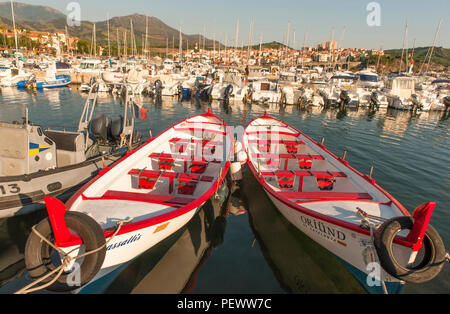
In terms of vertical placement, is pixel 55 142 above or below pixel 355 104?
below

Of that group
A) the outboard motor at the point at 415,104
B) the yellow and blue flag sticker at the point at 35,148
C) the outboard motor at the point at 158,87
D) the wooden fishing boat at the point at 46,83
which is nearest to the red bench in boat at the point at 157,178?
the yellow and blue flag sticker at the point at 35,148

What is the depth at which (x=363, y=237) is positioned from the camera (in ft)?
17.5

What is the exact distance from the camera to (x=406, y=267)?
4.84 metres

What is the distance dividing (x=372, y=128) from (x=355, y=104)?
49.1 feet

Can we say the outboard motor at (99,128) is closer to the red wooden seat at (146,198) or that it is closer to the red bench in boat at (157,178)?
the red bench in boat at (157,178)

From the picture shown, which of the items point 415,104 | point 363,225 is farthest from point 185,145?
point 415,104

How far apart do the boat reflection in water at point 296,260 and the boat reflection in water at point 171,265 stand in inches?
62.6

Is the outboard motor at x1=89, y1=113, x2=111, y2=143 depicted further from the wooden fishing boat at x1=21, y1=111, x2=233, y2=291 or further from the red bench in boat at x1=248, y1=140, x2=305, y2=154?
the red bench in boat at x1=248, y1=140, x2=305, y2=154

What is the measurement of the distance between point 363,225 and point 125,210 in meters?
5.99

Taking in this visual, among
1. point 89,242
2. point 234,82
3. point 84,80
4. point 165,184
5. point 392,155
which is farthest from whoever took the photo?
point 84,80

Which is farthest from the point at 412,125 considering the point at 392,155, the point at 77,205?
the point at 77,205

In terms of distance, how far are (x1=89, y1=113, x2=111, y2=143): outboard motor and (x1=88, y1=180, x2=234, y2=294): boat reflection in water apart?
21.0 ft

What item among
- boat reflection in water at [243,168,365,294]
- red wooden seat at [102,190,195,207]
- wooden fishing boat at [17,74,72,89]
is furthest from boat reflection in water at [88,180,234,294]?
wooden fishing boat at [17,74,72,89]
